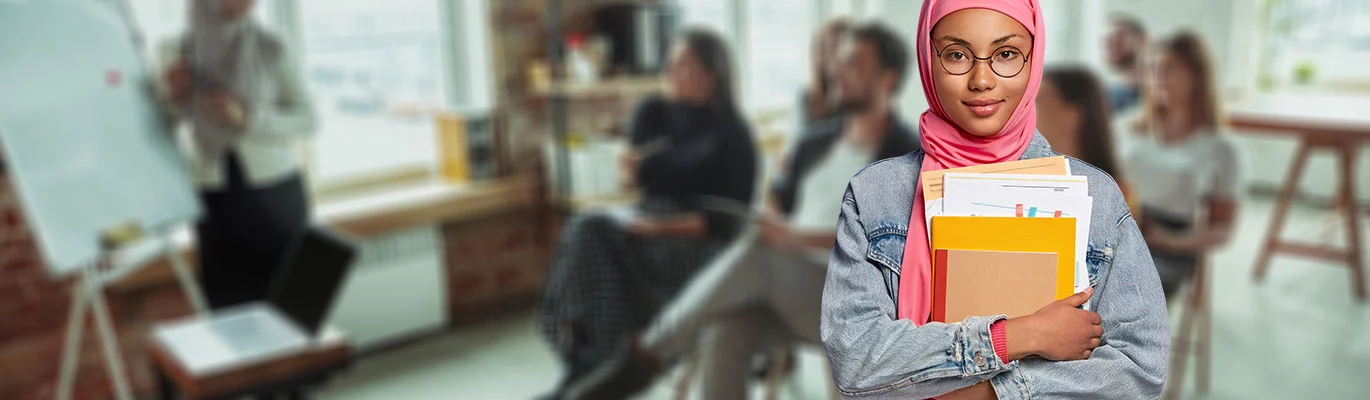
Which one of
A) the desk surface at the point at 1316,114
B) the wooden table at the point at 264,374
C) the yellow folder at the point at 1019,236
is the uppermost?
the yellow folder at the point at 1019,236

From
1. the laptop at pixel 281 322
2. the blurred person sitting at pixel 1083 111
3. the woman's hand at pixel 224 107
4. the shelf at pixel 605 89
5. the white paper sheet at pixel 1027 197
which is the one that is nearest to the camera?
the white paper sheet at pixel 1027 197

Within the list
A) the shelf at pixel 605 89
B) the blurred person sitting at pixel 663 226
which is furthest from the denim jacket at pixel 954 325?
the shelf at pixel 605 89

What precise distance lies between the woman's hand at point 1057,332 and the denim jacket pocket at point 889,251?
0.05m

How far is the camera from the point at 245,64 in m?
2.53

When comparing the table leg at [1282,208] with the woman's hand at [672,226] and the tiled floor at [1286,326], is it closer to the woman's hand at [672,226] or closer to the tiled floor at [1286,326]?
the tiled floor at [1286,326]

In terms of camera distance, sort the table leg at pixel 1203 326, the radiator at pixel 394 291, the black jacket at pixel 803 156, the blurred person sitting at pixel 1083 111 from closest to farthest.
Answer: the blurred person sitting at pixel 1083 111 < the table leg at pixel 1203 326 < the black jacket at pixel 803 156 < the radiator at pixel 394 291

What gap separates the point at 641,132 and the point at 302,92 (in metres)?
1.00

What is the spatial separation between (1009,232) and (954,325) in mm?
41

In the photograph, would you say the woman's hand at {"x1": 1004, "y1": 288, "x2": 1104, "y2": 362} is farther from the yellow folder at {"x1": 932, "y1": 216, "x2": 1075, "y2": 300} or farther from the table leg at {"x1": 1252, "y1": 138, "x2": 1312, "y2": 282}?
the table leg at {"x1": 1252, "y1": 138, "x2": 1312, "y2": 282}

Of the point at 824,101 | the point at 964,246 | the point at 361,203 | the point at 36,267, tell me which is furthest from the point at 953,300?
the point at 361,203

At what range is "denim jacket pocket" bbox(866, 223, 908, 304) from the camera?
0.37m

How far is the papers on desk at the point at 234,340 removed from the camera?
6.15ft

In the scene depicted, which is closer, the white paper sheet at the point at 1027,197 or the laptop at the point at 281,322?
the white paper sheet at the point at 1027,197

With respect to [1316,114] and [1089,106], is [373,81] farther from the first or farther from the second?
[1316,114]
